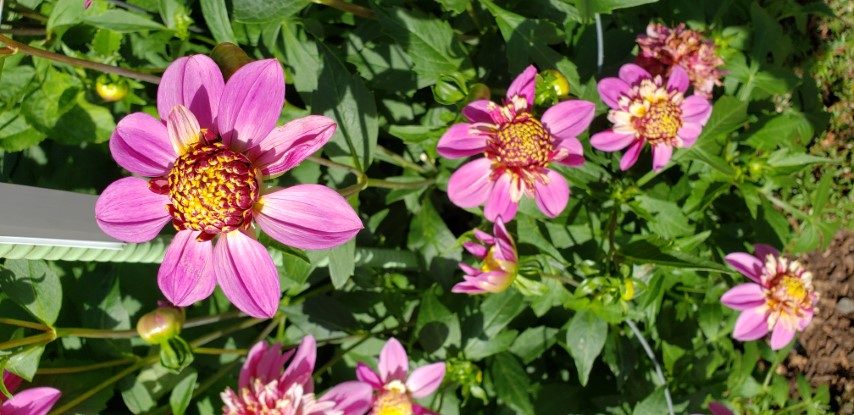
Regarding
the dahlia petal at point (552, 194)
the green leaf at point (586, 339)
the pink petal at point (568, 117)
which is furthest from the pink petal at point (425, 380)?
the pink petal at point (568, 117)

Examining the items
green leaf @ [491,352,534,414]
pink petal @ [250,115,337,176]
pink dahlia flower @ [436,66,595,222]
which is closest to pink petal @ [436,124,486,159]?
pink dahlia flower @ [436,66,595,222]

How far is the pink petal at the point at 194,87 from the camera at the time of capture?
3.67ft

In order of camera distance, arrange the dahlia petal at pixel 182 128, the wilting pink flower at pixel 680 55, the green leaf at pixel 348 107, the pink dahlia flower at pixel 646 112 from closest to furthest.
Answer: the dahlia petal at pixel 182 128 < the green leaf at pixel 348 107 < the pink dahlia flower at pixel 646 112 < the wilting pink flower at pixel 680 55

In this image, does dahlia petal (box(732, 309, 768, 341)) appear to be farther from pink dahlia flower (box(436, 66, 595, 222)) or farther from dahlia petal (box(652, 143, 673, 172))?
pink dahlia flower (box(436, 66, 595, 222))

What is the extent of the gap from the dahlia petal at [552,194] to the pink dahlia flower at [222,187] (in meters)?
0.67

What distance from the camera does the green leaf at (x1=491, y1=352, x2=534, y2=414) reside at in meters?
1.90

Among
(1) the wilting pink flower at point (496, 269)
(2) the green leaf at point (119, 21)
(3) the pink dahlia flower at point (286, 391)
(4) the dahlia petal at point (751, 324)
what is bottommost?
(4) the dahlia petal at point (751, 324)

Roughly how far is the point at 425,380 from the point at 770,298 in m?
1.10

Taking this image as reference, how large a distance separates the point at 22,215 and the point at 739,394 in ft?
7.68

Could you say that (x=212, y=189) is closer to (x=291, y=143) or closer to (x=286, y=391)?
(x=291, y=143)

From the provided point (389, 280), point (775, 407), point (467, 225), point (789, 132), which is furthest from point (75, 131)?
point (775, 407)

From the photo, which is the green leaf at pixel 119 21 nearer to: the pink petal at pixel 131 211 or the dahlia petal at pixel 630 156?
the pink petal at pixel 131 211

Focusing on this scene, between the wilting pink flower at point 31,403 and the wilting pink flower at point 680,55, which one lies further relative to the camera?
the wilting pink flower at point 680,55

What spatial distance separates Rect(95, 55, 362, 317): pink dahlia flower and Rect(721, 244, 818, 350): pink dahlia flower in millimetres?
1418
